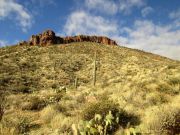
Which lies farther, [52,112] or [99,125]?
[52,112]

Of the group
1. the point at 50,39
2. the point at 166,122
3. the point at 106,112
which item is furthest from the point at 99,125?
the point at 50,39

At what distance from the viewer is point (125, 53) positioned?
6241 cm

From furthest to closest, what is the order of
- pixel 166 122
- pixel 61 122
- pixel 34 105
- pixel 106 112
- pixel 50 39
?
pixel 50 39 < pixel 34 105 < pixel 61 122 < pixel 106 112 < pixel 166 122

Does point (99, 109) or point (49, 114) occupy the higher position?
point (99, 109)

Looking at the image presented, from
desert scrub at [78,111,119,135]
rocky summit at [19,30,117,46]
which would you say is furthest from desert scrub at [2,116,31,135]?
rocky summit at [19,30,117,46]

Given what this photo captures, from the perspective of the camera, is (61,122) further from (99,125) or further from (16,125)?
(99,125)

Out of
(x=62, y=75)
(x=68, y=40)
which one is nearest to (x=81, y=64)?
(x=62, y=75)

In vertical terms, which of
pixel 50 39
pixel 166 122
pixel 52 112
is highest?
pixel 50 39

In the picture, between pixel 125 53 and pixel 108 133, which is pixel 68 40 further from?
pixel 108 133

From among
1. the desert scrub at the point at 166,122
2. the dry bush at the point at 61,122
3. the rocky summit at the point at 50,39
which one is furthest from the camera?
the rocky summit at the point at 50,39

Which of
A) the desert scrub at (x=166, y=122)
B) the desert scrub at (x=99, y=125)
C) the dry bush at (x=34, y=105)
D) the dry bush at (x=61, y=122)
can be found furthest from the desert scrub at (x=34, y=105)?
the desert scrub at (x=166, y=122)

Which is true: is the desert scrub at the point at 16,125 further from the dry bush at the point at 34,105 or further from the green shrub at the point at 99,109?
the dry bush at the point at 34,105

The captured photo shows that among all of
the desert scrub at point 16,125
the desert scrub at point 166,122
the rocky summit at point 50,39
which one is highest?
the rocky summit at point 50,39

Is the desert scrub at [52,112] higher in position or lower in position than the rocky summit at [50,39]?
lower
